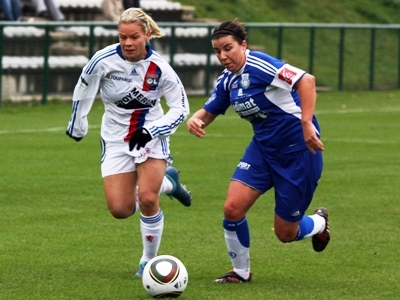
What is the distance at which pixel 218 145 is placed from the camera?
16406mm

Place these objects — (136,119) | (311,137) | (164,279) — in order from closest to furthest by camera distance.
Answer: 1. (164,279)
2. (311,137)
3. (136,119)

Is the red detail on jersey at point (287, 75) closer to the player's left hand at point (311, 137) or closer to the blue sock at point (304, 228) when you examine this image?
the player's left hand at point (311, 137)

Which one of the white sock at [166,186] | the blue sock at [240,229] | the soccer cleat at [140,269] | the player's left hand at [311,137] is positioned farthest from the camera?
the white sock at [166,186]

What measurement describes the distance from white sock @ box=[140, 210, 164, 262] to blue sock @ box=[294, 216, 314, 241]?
0.97 m

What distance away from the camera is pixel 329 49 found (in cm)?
2706

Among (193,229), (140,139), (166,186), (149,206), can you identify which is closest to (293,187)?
(149,206)

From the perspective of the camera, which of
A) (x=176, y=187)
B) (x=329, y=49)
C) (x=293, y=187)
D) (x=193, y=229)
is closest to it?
(x=293, y=187)

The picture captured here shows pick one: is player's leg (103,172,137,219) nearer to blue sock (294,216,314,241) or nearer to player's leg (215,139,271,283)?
player's leg (215,139,271,283)

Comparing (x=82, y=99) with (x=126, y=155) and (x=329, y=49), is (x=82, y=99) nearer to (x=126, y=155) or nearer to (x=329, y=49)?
(x=126, y=155)

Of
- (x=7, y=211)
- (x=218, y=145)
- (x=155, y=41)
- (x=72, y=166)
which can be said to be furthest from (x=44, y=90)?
(x=7, y=211)

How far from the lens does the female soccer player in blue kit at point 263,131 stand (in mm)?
7480

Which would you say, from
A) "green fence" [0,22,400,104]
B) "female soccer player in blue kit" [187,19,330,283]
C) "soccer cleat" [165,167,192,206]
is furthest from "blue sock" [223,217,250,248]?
"green fence" [0,22,400,104]

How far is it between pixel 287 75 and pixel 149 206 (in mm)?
1343

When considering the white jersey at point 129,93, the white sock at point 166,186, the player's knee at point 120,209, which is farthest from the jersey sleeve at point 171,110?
the white sock at point 166,186
